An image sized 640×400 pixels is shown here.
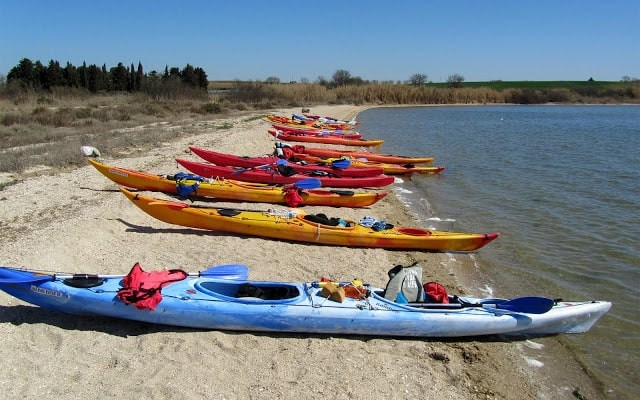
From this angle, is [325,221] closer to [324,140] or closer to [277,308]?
[277,308]

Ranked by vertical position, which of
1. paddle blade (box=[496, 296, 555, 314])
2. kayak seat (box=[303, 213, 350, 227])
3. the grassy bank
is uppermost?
the grassy bank

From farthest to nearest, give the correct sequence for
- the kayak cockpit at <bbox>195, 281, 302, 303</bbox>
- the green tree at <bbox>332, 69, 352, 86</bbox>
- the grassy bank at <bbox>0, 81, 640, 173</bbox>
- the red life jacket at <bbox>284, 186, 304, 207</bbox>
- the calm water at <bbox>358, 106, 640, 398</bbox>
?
the green tree at <bbox>332, 69, 352, 86</bbox> → the grassy bank at <bbox>0, 81, 640, 173</bbox> → the red life jacket at <bbox>284, 186, 304, 207</bbox> → the calm water at <bbox>358, 106, 640, 398</bbox> → the kayak cockpit at <bbox>195, 281, 302, 303</bbox>

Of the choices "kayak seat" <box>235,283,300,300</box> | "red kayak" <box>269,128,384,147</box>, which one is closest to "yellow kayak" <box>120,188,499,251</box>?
"kayak seat" <box>235,283,300,300</box>

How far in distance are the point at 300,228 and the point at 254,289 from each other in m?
2.64

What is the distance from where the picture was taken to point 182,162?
11375 mm

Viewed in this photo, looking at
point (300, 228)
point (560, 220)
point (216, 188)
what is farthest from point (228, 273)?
point (560, 220)

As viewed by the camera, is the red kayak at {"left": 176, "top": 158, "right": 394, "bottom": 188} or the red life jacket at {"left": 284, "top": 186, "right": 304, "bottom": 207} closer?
the red life jacket at {"left": 284, "top": 186, "right": 304, "bottom": 207}

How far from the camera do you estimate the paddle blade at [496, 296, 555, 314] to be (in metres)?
5.39

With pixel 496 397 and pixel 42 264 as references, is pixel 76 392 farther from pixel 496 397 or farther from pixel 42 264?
pixel 496 397

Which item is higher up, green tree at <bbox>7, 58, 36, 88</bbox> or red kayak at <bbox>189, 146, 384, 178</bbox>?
green tree at <bbox>7, 58, 36, 88</bbox>

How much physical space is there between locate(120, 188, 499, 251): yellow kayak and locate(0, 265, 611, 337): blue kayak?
2.43 meters

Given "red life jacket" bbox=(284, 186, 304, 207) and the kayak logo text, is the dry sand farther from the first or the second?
"red life jacket" bbox=(284, 186, 304, 207)

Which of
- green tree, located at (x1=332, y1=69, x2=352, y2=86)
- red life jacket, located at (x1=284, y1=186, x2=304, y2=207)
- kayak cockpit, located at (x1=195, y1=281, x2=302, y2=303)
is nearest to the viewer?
kayak cockpit, located at (x1=195, y1=281, x2=302, y2=303)

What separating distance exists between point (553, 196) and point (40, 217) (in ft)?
38.5
